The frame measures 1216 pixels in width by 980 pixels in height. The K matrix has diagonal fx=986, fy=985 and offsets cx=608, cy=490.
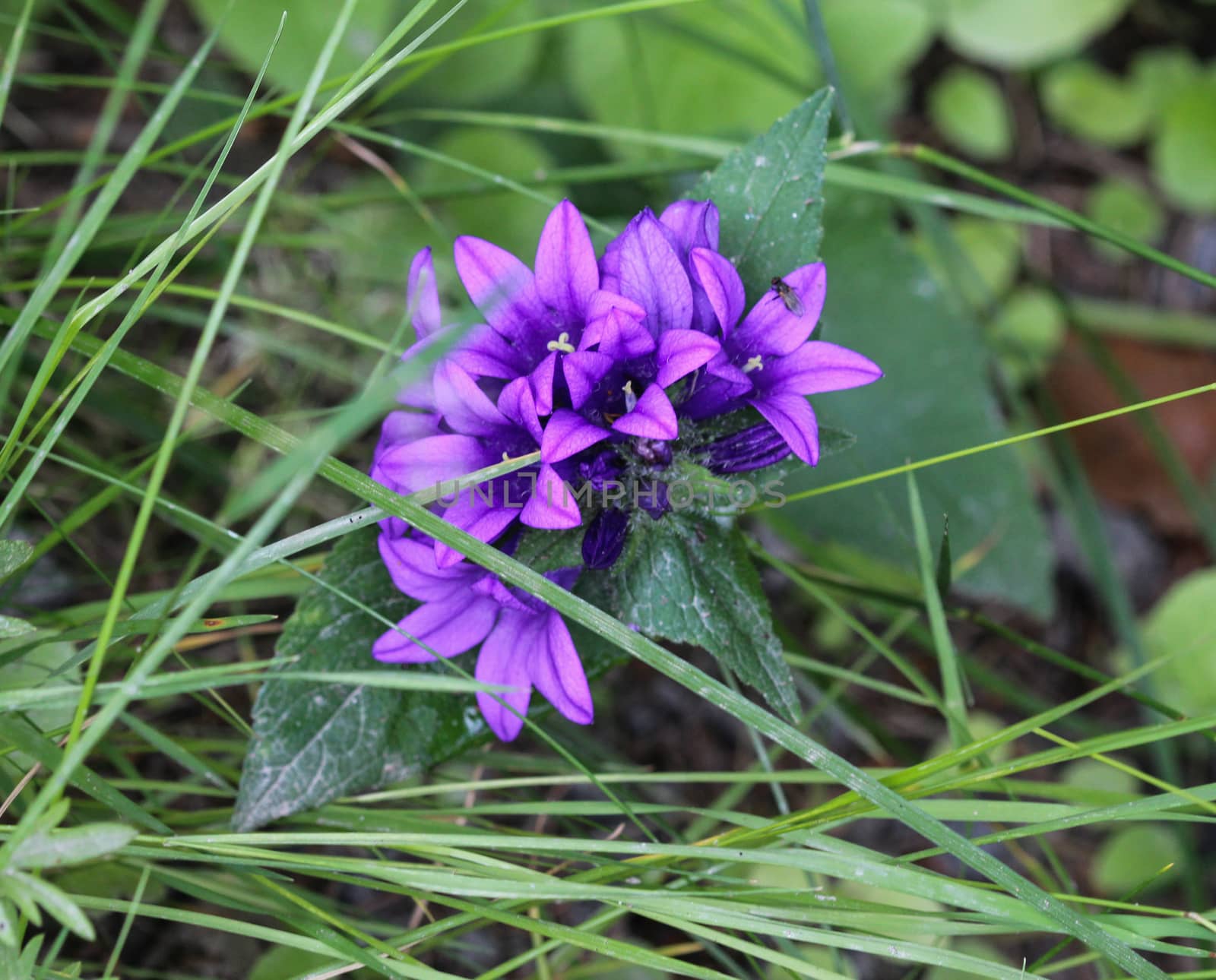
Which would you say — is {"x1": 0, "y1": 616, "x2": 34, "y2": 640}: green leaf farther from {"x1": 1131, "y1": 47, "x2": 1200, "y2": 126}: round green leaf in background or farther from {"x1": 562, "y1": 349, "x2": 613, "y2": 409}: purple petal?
{"x1": 1131, "y1": 47, "x2": 1200, "y2": 126}: round green leaf in background

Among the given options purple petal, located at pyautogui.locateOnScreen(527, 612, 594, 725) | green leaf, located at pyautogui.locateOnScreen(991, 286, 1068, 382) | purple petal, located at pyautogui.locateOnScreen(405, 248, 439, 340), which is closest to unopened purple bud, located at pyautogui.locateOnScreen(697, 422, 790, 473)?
purple petal, located at pyautogui.locateOnScreen(527, 612, 594, 725)

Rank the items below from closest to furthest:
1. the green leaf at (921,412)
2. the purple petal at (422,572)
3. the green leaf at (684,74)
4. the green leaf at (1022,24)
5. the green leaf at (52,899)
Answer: the green leaf at (52,899) < the purple petal at (422,572) < the green leaf at (921,412) < the green leaf at (684,74) < the green leaf at (1022,24)

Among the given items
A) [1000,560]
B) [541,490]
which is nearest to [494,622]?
[541,490]

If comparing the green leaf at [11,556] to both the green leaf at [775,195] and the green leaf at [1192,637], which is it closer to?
the green leaf at [775,195]

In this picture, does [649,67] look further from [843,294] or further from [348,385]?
[348,385]

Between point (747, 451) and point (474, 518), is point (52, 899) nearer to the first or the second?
point (474, 518)

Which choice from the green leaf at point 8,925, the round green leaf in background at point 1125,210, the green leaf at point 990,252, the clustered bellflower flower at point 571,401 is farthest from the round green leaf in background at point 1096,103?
the green leaf at point 8,925

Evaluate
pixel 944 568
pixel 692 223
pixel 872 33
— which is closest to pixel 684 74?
pixel 872 33
